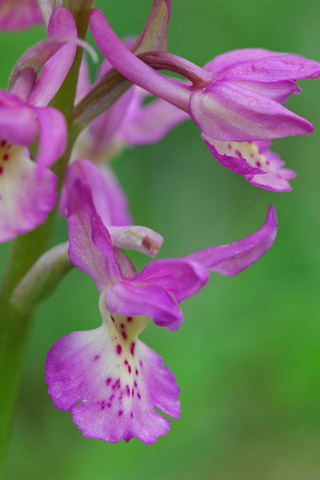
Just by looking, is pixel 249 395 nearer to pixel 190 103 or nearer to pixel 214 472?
pixel 214 472

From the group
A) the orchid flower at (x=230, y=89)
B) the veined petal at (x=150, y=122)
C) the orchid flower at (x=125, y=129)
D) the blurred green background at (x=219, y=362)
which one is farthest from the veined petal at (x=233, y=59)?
the blurred green background at (x=219, y=362)

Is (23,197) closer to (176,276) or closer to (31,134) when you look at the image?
(31,134)

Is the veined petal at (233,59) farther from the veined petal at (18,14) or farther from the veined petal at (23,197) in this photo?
the veined petal at (18,14)

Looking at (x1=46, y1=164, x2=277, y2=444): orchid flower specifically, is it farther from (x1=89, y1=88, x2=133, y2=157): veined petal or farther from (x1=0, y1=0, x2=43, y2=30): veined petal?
(x1=0, y1=0, x2=43, y2=30): veined petal

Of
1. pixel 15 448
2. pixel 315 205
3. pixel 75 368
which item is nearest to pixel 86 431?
pixel 75 368

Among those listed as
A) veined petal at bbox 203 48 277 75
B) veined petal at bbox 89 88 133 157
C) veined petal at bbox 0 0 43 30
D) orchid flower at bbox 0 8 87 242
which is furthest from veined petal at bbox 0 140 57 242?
veined petal at bbox 0 0 43 30

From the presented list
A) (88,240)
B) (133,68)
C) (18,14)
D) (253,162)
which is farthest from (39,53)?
(18,14)
